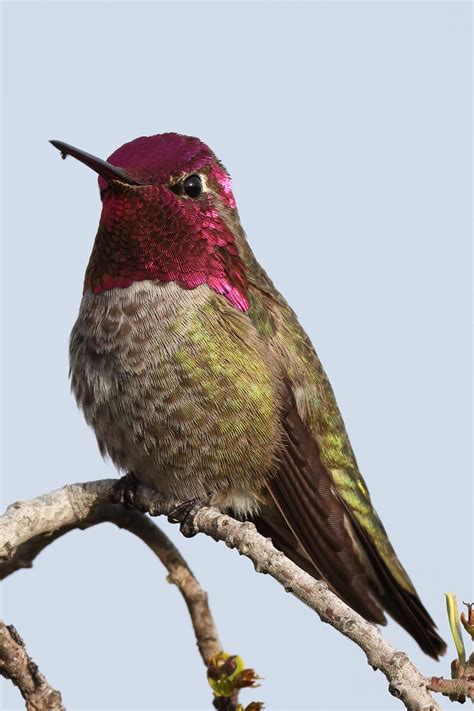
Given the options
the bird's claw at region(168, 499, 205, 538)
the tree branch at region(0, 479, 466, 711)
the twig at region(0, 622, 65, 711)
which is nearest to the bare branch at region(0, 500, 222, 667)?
the tree branch at region(0, 479, 466, 711)

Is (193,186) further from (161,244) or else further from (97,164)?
(97,164)

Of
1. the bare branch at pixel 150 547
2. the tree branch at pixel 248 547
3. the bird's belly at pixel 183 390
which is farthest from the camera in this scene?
the bird's belly at pixel 183 390

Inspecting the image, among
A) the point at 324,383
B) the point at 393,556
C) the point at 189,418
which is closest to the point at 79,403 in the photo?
the point at 189,418

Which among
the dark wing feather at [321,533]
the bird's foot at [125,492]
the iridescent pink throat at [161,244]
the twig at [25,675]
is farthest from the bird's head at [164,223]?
the twig at [25,675]

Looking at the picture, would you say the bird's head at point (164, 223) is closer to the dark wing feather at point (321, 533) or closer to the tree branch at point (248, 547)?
the dark wing feather at point (321, 533)

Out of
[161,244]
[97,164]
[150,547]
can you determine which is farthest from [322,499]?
[97,164]

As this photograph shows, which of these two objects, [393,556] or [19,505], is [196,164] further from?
[393,556]
